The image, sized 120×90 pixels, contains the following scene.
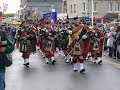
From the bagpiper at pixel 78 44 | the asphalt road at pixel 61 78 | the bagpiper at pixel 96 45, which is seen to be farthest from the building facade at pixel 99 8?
the bagpiper at pixel 78 44

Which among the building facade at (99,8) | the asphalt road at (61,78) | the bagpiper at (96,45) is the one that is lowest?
the asphalt road at (61,78)

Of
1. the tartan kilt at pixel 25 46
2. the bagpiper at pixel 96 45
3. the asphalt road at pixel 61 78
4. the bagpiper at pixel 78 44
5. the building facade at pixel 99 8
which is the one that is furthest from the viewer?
the building facade at pixel 99 8

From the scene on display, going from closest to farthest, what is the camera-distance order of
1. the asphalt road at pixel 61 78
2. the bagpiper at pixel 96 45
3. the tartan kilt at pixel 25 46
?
1. the asphalt road at pixel 61 78
2. the tartan kilt at pixel 25 46
3. the bagpiper at pixel 96 45

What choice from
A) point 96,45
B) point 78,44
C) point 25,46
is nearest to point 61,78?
point 78,44

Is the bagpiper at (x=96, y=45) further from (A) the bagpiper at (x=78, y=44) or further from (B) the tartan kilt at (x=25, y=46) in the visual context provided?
(A) the bagpiper at (x=78, y=44)

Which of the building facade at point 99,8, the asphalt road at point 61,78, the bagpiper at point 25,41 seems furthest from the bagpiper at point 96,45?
the building facade at point 99,8

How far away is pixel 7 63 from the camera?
8328 millimetres

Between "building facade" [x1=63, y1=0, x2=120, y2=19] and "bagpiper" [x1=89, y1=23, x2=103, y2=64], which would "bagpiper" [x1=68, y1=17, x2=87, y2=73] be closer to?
"bagpiper" [x1=89, y1=23, x2=103, y2=64]

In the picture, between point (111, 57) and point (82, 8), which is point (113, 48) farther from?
point (82, 8)

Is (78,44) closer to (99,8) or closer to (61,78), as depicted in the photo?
(61,78)

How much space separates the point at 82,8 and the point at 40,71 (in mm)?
51840

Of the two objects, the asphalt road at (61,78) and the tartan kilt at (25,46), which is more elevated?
the tartan kilt at (25,46)

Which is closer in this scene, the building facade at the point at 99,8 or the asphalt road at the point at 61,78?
the asphalt road at the point at 61,78

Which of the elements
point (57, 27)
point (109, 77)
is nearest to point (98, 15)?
point (57, 27)
